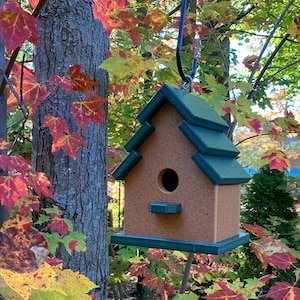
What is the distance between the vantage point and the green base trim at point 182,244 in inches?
46.3

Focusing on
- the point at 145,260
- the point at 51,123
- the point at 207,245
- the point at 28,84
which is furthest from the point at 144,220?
the point at 145,260

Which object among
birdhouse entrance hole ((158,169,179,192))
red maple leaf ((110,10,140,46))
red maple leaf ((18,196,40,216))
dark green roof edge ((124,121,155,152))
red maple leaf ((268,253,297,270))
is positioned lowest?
red maple leaf ((268,253,297,270))

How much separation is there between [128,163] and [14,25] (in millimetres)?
548

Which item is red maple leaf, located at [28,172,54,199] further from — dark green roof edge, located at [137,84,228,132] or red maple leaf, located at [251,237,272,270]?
red maple leaf, located at [251,237,272,270]

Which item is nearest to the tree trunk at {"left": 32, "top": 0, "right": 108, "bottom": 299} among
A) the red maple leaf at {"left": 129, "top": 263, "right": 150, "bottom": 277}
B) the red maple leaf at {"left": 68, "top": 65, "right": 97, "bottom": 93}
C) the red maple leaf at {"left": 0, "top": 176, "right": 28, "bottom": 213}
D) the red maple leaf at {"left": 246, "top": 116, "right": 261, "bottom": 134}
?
the red maple leaf at {"left": 68, "top": 65, "right": 97, "bottom": 93}

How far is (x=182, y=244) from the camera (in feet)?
4.02

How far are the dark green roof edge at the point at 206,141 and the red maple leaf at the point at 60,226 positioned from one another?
28.4 inches

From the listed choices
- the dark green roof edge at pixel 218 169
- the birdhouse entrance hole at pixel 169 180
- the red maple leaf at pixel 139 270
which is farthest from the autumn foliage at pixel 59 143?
the red maple leaf at pixel 139 270

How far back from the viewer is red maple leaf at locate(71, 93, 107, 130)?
1602mm

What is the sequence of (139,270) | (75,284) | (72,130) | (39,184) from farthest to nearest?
(139,270) < (72,130) < (39,184) < (75,284)

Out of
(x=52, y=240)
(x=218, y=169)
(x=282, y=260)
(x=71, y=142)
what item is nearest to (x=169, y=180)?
(x=218, y=169)

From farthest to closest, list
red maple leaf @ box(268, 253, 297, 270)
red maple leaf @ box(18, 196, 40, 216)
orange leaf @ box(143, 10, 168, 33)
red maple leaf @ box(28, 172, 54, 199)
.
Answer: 1. orange leaf @ box(143, 10, 168, 33)
2. red maple leaf @ box(268, 253, 297, 270)
3. red maple leaf @ box(18, 196, 40, 216)
4. red maple leaf @ box(28, 172, 54, 199)

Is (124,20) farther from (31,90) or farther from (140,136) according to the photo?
(140,136)

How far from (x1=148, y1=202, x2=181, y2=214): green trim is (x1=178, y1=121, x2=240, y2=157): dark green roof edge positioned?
0.19 m
